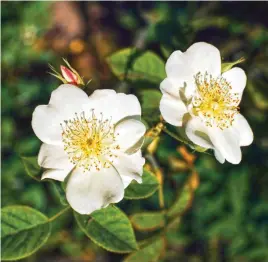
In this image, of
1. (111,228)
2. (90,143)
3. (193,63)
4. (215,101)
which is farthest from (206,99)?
(111,228)

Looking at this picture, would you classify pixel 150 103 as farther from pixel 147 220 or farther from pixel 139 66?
pixel 147 220

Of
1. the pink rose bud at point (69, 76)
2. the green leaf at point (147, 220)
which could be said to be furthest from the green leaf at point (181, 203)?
the pink rose bud at point (69, 76)

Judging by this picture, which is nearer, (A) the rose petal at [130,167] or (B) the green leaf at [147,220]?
(A) the rose petal at [130,167]

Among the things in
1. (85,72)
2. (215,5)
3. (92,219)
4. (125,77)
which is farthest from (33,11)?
(92,219)

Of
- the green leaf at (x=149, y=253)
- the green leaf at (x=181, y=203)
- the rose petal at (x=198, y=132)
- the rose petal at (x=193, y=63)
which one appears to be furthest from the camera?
the green leaf at (x=181, y=203)

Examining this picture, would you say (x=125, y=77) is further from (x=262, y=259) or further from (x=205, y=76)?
(x=262, y=259)

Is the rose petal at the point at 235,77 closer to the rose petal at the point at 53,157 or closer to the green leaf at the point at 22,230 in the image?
the rose petal at the point at 53,157

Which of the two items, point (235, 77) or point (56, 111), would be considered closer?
point (56, 111)
